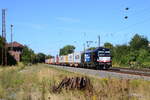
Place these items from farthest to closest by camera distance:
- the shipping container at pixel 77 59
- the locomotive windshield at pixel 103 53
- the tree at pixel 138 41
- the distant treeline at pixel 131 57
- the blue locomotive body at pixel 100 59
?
1. the tree at pixel 138 41
2. the distant treeline at pixel 131 57
3. the shipping container at pixel 77 59
4. the locomotive windshield at pixel 103 53
5. the blue locomotive body at pixel 100 59

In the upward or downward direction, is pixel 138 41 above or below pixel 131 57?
above

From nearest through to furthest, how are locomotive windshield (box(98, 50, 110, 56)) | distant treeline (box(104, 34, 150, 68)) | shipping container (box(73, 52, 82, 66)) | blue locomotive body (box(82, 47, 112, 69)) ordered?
blue locomotive body (box(82, 47, 112, 69)) → locomotive windshield (box(98, 50, 110, 56)) → shipping container (box(73, 52, 82, 66)) → distant treeline (box(104, 34, 150, 68))

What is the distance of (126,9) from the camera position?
129 ft

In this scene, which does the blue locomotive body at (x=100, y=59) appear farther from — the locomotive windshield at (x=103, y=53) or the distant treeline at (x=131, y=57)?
the distant treeline at (x=131, y=57)

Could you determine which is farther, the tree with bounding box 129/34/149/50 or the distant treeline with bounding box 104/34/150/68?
the tree with bounding box 129/34/149/50

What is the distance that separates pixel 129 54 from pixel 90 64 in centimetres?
2615

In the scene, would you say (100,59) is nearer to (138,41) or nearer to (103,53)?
(103,53)

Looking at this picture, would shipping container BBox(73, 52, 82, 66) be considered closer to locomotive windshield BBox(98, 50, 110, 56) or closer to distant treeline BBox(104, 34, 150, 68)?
distant treeline BBox(104, 34, 150, 68)

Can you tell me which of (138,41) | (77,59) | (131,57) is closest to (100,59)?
(77,59)

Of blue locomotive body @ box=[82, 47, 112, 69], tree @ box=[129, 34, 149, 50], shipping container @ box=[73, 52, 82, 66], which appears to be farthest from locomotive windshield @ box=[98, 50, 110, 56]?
tree @ box=[129, 34, 149, 50]

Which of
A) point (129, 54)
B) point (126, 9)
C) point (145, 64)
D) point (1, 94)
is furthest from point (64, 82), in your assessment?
point (129, 54)

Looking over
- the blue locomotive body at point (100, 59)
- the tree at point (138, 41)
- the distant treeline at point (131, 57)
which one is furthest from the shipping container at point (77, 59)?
the tree at point (138, 41)

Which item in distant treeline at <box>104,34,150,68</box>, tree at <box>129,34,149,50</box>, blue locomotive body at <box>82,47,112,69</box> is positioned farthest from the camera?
tree at <box>129,34,149,50</box>

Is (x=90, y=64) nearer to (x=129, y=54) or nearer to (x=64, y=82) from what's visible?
(x=129, y=54)
